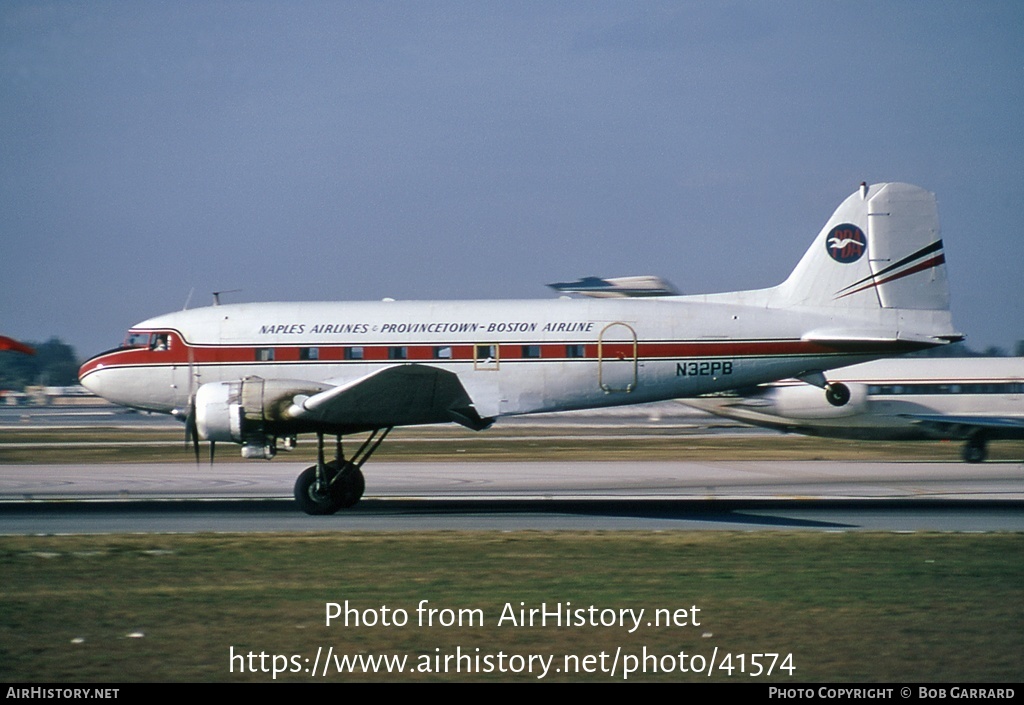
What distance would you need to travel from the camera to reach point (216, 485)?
23.5m

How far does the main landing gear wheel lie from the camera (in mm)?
18219

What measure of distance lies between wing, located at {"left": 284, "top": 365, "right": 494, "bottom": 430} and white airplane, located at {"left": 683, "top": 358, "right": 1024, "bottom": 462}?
14767 millimetres

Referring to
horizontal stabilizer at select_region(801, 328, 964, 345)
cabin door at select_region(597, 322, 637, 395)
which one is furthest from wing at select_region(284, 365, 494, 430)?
horizontal stabilizer at select_region(801, 328, 964, 345)

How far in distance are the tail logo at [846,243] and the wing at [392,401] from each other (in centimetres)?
826

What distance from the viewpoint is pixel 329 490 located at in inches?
721

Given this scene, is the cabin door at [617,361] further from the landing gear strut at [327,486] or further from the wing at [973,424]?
the wing at [973,424]

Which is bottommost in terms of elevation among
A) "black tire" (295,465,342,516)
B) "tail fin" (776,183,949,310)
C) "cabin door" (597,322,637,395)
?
"black tire" (295,465,342,516)

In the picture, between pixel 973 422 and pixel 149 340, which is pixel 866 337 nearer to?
pixel 973 422

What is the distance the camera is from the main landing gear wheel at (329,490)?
59.8ft

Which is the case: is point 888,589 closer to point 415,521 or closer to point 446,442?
point 415,521

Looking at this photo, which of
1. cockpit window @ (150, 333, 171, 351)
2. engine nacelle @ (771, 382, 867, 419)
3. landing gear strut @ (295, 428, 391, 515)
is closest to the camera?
landing gear strut @ (295, 428, 391, 515)

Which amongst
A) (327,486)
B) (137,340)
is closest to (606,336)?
Answer: (327,486)

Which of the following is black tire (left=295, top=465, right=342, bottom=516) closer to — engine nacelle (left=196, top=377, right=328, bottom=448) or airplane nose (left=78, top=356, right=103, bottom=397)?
engine nacelle (left=196, top=377, right=328, bottom=448)

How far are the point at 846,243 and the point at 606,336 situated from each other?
5488 millimetres
